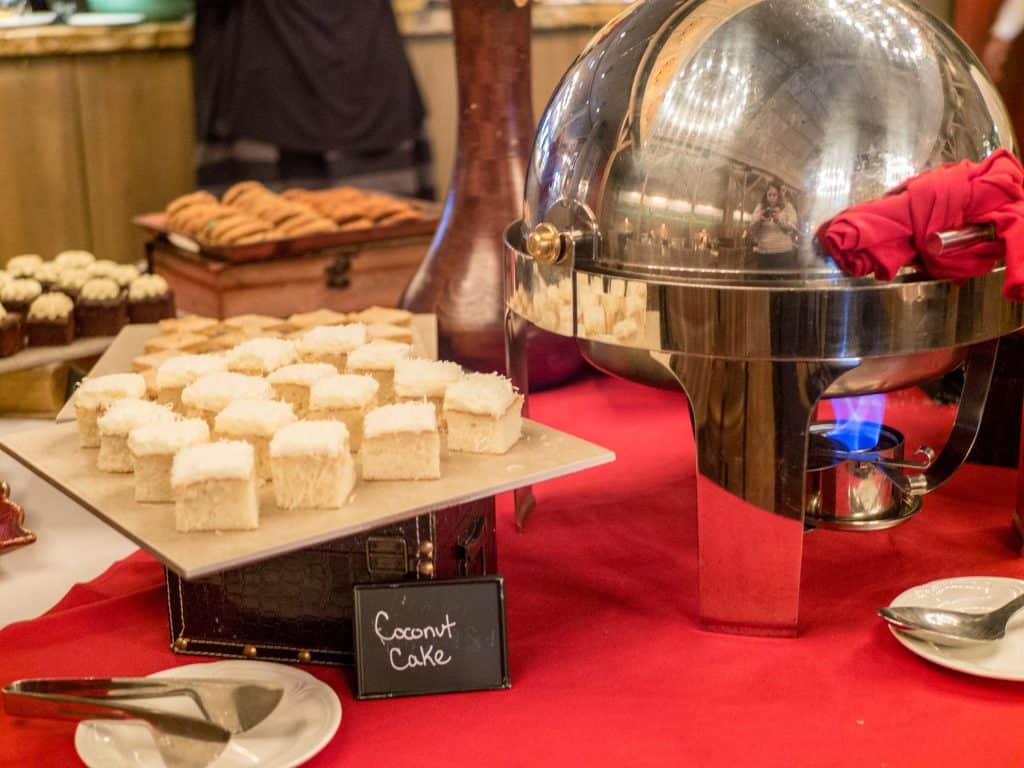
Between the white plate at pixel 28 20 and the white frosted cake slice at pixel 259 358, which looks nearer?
the white frosted cake slice at pixel 259 358

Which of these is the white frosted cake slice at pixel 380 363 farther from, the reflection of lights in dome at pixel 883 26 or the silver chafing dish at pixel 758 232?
the reflection of lights in dome at pixel 883 26

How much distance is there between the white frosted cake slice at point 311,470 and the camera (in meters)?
1.03

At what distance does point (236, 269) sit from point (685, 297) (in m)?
1.43

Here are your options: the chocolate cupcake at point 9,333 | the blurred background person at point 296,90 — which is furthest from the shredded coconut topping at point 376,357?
the blurred background person at point 296,90

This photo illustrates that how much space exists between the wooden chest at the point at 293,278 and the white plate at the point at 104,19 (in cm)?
132

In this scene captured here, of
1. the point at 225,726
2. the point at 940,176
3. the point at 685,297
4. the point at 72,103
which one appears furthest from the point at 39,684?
the point at 72,103

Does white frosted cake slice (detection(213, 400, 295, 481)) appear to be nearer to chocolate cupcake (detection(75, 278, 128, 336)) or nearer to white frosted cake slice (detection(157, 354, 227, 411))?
white frosted cake slice (detection(157, 354, 227, 411))

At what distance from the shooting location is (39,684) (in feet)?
3.27

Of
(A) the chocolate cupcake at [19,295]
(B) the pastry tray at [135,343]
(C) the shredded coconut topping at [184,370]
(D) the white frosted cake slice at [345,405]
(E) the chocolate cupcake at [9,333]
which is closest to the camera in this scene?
(D) the white frosted cake slice at [345,405]

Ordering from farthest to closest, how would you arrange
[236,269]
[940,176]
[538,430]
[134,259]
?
[134,259], [236,269], [538,430], [940,176]

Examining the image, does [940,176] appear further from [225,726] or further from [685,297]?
[225,726]

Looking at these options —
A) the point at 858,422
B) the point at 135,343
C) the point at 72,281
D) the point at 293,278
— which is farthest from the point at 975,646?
the point at 293,278

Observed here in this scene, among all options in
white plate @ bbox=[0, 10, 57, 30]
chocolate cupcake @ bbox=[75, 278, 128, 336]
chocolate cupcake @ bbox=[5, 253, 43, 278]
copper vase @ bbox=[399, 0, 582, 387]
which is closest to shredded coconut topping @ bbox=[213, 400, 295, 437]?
copper vase @ bbox=[399, 0, 582, 387]

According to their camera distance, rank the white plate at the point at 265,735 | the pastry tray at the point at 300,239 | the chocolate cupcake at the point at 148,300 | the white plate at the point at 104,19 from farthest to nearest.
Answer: the white plate at the point at 104,19 → the pastry tray at the point at 300,239 → the chocolate cupcake at the point at 148,300 → the white plate at the point at 265,735
